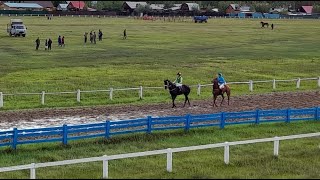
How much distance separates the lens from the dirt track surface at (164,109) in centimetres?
2664

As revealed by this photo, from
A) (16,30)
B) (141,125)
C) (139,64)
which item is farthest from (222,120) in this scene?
(16,30)

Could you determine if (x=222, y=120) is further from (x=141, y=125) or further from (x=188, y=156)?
(x=188, y=156)

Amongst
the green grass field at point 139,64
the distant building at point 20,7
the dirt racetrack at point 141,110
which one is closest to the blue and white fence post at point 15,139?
the dirt racetrack at point 141,110

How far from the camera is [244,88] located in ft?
122

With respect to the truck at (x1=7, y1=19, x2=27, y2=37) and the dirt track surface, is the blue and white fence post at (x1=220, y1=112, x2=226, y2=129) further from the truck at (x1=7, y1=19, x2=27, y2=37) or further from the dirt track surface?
the truck at (x1=7, y1=19, x2=27, y2=37)

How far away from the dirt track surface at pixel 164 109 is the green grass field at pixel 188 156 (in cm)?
459

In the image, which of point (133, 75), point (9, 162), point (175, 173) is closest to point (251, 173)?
point (175, 173)

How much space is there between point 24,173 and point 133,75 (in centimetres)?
2560

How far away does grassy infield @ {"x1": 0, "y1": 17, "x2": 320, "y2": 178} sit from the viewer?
17.5 m

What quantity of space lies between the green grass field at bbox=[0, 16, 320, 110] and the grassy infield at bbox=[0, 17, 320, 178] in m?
0.08

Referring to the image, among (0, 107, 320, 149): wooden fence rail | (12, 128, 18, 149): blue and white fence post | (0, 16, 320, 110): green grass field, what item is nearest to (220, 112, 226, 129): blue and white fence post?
(0, 107, 320, 149): wooden fence rail

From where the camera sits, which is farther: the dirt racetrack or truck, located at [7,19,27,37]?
truck, located at [7,19,27,37]

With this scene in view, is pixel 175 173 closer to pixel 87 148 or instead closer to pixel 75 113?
pixel 87 148

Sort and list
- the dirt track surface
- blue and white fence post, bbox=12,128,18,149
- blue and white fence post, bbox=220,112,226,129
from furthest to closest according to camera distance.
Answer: the dirt track surface → blue and white fence post, bbox=220,112,226,129 → blue and white fence post, bbox=12,128,18,149
